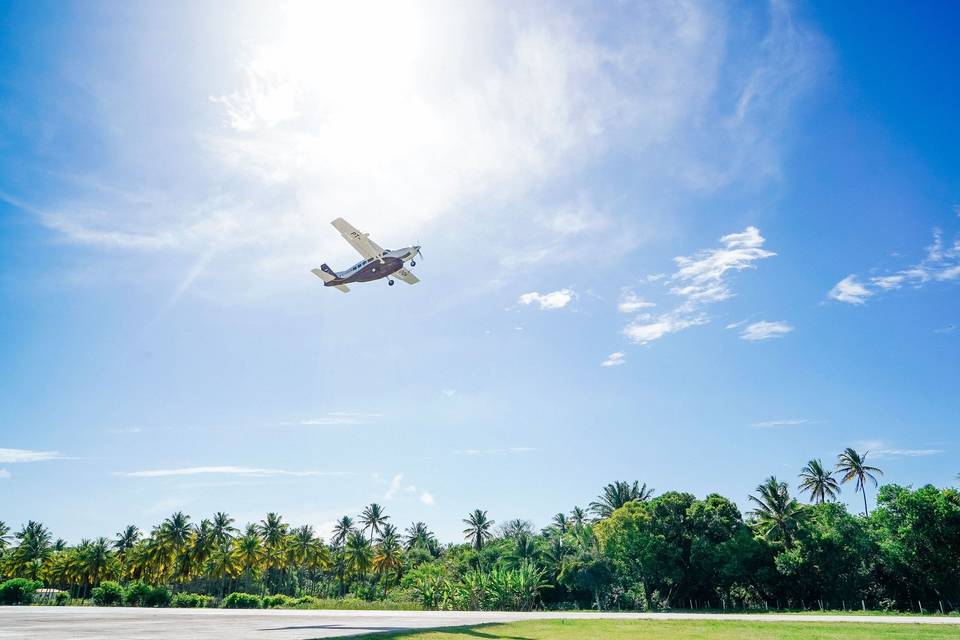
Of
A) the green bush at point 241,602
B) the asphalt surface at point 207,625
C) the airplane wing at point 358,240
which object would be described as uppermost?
the airplane wing at point 358,240

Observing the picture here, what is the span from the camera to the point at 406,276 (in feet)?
98.4

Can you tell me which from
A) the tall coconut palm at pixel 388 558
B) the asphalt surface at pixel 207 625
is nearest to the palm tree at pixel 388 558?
the tall coconut palm at pixel 388 558

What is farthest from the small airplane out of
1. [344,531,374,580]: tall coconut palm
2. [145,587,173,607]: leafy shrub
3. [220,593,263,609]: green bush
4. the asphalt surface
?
[344,531,374,580]: tall coconut palm

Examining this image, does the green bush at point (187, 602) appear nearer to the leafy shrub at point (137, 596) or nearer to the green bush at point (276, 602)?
the leafy shrub at point (137, 596)

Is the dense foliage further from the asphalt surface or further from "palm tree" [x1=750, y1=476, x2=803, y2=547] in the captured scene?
the asphalt surface

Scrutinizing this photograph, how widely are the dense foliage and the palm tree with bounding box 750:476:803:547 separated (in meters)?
0.12

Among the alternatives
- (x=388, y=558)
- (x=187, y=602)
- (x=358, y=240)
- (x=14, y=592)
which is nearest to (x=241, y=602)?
(x=187, y=602)

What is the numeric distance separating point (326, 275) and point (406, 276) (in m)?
5.29

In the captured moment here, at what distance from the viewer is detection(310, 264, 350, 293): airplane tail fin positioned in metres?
31.6

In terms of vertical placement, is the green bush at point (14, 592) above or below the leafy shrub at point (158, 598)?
above

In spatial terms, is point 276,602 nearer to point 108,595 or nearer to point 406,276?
point 108,595

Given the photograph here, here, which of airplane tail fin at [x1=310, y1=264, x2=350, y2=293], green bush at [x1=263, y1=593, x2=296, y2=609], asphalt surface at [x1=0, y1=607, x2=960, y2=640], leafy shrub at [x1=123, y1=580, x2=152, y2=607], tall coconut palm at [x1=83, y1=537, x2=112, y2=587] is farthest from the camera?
tall coconut palm at [x1=83, y1=537, x2=112, y2=587]

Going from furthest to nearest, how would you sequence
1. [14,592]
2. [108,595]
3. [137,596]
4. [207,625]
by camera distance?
[137,596] → [108,595] → [14,592] → [207,625]

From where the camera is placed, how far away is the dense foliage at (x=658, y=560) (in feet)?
138
